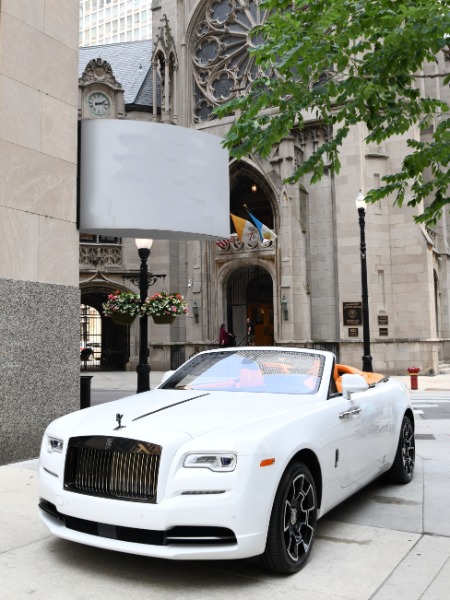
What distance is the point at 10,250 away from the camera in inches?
310

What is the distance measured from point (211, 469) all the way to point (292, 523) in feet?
2.62

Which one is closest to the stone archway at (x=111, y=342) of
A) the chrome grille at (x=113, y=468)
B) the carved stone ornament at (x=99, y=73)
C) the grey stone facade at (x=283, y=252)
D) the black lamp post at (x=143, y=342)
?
the grey stone facade at (x=283, y=252)

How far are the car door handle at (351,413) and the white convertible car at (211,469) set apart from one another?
0.01m

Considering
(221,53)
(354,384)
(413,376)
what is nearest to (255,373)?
(354,384)

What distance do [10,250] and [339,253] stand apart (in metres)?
19.6

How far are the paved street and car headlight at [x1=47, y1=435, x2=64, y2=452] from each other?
0.75 meters

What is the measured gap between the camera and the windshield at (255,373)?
17.1 ft

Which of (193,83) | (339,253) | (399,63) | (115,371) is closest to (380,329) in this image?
(339,253)

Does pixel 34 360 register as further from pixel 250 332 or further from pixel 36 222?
pixel 250 332

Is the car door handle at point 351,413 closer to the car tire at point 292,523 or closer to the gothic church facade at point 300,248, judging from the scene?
the car tire at point 292,523

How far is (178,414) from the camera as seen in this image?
4.36 meters

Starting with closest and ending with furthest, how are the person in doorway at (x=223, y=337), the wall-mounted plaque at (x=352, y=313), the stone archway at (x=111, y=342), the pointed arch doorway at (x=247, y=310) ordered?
the wall-mounted plaque at (x=352, y=313), the person in doorway at (x=223, y=337), the pointed arch doorway at (x=247, y=310), the stone archway at (x=111, y=342)

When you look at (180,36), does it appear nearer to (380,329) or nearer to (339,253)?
(339,253)

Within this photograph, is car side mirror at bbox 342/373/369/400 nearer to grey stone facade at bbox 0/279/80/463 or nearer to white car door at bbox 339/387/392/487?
white car door at bbox 339/387/392/487
